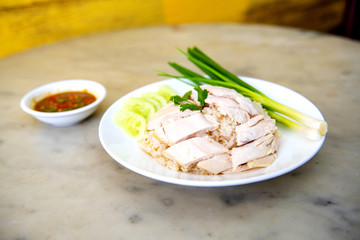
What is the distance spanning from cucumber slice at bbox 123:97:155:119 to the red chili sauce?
1.00 ft

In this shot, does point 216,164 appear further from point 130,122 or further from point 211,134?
point 130,122

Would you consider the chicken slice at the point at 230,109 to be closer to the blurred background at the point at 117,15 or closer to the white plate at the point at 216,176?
the white plate at the point at 216,176

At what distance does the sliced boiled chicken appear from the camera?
1.28m

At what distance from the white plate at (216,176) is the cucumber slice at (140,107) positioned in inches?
2.0

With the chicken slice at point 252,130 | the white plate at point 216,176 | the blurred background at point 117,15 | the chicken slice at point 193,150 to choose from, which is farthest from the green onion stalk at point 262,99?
the blurred background at point 117,15

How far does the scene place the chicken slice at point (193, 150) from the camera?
1.19 m

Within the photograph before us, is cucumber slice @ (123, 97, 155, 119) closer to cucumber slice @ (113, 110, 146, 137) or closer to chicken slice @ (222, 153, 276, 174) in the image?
cucumber slice @ (113, 110, 146, 137)

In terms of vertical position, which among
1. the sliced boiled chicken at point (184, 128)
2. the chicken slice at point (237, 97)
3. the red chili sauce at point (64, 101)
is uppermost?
the chicken slice at point (237, 97)

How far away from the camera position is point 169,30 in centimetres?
305

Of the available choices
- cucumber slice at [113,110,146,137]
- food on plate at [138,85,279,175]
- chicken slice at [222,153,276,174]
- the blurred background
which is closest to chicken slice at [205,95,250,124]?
food on plate at [138,85,279,175]

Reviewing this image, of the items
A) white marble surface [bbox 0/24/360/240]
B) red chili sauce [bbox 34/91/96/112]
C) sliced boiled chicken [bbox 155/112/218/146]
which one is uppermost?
sliced boiled chicken [bbox 155/112/218/146]

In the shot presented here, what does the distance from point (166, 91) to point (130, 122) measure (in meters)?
0.35

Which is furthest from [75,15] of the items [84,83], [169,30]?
[84,83]

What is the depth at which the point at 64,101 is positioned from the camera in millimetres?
1807
